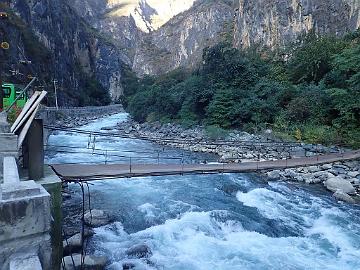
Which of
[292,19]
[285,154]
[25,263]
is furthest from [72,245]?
[292,19]

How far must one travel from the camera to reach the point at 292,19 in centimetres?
2688

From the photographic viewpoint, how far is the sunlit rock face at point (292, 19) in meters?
24.3

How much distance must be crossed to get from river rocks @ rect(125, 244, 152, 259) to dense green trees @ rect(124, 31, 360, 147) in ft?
33.9

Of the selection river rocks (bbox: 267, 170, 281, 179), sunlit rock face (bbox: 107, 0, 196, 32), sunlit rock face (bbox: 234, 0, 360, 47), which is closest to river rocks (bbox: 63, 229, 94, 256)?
river rocks (bbox: 267, 170, 281, 179)

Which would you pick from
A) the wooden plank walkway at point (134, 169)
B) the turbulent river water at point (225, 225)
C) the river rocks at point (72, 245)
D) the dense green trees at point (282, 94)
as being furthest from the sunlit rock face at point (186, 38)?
the river rocks at point (72, 245)

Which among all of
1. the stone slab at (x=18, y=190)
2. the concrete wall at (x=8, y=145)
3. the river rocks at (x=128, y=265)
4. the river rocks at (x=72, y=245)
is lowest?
the river rocks at (x=128, y=265)

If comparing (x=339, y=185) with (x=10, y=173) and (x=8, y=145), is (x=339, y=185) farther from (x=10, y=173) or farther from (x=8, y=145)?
(x=10, y=173)

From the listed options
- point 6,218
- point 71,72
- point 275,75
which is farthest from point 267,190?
point 71,72

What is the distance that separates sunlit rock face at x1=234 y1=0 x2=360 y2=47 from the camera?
79.6 ft

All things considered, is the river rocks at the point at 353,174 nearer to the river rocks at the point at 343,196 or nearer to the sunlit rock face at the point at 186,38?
the river rocks at the point at 343,196

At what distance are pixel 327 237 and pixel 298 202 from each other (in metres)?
1.95

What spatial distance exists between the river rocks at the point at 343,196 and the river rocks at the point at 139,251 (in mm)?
5569

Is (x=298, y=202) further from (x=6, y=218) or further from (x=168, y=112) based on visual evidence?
(x=168, y=112)

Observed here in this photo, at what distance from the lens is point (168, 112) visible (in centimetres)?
2361
